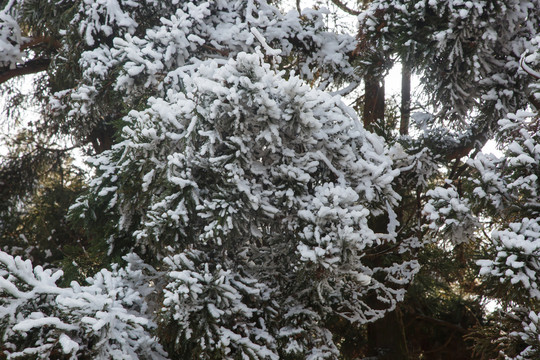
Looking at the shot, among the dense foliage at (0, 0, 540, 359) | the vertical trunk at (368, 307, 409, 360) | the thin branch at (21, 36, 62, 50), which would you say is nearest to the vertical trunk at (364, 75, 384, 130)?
the dense foliage at (0, 0, 540, 359)

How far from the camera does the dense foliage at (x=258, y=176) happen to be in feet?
9.11

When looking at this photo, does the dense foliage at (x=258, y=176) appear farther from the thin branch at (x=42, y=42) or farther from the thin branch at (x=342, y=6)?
the thin branch at (x=342, y=6)

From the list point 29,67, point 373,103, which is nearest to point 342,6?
point 373,103

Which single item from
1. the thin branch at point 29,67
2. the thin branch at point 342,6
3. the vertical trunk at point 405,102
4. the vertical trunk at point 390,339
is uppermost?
the thin branch at point 342,6

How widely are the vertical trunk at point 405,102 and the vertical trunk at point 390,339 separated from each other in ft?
8.12

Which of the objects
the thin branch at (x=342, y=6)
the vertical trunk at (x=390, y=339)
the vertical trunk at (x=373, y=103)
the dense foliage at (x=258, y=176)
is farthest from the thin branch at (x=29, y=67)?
the vertical trunk at (x=390, y=339)

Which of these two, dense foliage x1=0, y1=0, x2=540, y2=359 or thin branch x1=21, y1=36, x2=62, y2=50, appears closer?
dense foliage x1=0, y1=0, x2=540, y2=359

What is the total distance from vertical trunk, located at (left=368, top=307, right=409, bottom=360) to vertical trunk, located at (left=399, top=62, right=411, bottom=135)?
2.48m

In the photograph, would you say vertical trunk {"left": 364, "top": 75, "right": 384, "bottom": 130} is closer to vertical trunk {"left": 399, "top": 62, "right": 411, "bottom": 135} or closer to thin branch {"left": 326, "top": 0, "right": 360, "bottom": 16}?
vertical trunk {"left": 399, "top": 62, "right": 411, "bottom": 135}

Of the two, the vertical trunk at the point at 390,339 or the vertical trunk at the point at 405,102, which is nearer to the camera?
the vertical trunk at the point at 405,102

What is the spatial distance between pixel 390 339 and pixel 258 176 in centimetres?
370

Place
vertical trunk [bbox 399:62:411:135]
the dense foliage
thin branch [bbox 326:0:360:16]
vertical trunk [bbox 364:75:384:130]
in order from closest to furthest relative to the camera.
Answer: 1. the dense foliage
2. vertical trunk [bbox 399:62:411:135]
3. vertical trunk [bbox 364:75:384:130]
4. thin branch [bbox 326:0:360:16]

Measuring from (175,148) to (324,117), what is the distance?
3.74 ft

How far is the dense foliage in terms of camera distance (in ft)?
9.11
